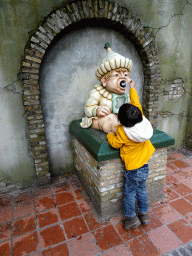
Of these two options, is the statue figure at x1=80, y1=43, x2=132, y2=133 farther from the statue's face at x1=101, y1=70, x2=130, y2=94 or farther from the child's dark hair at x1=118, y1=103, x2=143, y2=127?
the child's dark hair at x1=118, y1=103, x2=143, y2=127

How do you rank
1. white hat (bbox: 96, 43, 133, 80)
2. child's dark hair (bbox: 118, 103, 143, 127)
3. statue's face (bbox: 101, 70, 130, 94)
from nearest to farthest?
child's dark hair (bbox: 118, 103, 143, 127) < white hat (bbox: 96, 43, 133, 80) < statue's face (bbox: 101, 70, 130, 94)

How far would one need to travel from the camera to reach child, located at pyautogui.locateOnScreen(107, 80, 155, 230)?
6.68 ft

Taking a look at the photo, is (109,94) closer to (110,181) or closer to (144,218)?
(110,181)

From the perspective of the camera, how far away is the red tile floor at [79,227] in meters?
2.21

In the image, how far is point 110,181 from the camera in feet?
8.27

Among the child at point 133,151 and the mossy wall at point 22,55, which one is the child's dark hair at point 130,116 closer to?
the child at point 133,151

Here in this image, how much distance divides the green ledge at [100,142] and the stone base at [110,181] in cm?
14

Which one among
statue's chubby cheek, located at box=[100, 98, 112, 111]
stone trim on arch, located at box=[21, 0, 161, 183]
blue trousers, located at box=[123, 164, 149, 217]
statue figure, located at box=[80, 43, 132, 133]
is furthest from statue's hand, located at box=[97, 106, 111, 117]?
stone trim on arch, located at box=[21, 0, 161, 183]

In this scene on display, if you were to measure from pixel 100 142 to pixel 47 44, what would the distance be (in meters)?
1.88

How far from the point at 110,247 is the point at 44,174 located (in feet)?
6.06

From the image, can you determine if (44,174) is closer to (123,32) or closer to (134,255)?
(134,255)

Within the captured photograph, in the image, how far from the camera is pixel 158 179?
9.59ft

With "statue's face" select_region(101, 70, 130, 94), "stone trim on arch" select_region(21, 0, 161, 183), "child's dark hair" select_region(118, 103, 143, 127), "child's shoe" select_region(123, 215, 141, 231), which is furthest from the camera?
"stone trim on arch" select_region(21, 0, 161, 183)

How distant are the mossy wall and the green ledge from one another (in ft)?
3.90
